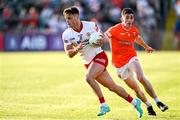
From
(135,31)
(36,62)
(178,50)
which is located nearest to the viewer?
(135,31)

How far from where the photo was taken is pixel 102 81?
1315 cm

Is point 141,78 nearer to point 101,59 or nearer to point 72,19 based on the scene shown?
point 101,59

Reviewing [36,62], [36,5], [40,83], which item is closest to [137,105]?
[40,83]

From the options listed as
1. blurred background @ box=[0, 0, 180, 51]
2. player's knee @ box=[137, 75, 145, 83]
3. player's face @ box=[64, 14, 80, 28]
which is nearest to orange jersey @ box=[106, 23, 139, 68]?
player's knee @ box=[137, 75, 145, 83]

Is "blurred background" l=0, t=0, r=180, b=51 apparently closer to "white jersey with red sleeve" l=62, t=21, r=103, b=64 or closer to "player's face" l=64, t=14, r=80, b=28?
"white jersey with red sleeve" l=62, t=21, r=103, b=64

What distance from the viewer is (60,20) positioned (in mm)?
40125

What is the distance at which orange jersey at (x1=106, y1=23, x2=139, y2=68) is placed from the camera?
45.4 feet

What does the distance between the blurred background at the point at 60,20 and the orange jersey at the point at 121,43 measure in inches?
976

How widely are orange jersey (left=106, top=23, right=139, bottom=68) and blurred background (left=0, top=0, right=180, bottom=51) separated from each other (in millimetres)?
24780

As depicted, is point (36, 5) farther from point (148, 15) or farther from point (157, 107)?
point (157, 107)

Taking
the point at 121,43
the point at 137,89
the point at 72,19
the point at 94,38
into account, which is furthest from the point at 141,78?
the point at 72,19

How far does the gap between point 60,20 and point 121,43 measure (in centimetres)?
2639

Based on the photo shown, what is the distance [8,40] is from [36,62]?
10.4 metres

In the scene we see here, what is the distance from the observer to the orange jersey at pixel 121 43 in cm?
1383
